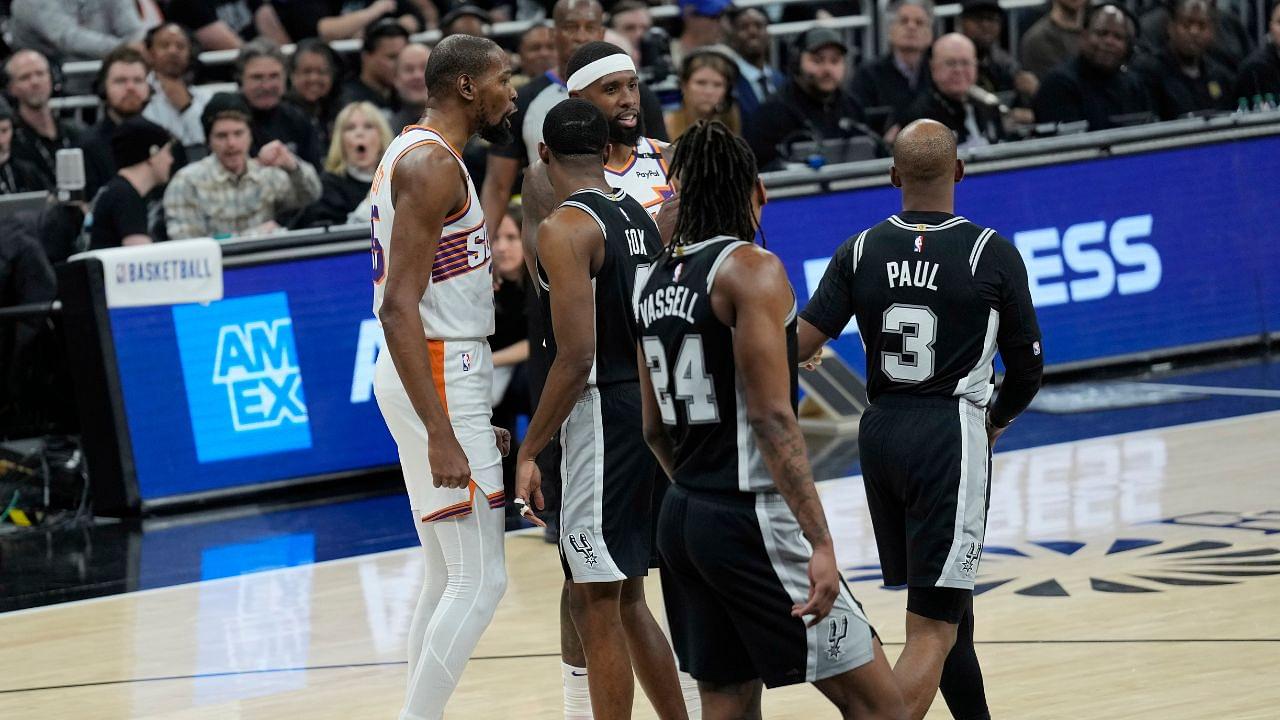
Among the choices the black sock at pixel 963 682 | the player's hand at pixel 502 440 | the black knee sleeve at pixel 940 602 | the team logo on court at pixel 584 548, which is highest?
the player's hand at pixel 502 440

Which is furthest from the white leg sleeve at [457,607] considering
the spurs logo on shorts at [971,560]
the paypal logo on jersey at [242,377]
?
the paypal logo on jersey at [242,377]

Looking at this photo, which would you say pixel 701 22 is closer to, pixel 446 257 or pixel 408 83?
pixel 408 83

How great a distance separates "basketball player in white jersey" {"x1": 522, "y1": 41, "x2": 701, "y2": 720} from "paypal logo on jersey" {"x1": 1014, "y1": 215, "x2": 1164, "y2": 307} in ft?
20.9

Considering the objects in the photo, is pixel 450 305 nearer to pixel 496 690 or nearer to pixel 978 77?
pixel 496 690

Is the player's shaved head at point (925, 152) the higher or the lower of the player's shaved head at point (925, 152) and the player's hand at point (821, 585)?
the higher

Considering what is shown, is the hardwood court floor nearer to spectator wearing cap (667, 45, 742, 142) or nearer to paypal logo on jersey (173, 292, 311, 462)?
paypal logo on jersey (173, 292, 311, 462)

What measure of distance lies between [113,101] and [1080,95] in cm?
680

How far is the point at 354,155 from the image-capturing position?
11.4 m

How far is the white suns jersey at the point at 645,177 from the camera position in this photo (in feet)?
20.2

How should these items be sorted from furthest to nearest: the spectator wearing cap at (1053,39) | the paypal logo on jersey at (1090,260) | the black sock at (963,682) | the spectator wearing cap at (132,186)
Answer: the spectator wearing cap at (1053,39)
the paypal logo on jersey at (1090,260)
the spectator wearing cap at (132,186)
the black sock at (963,682)

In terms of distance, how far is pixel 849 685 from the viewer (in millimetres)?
4531

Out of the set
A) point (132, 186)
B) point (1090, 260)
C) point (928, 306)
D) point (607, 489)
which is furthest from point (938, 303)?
point (1090, 260)

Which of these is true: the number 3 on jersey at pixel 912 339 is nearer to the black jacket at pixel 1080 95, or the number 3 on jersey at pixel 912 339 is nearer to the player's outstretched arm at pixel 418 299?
the player's outstretched arm at pixel 418 299

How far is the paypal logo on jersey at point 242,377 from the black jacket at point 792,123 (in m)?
3.85
